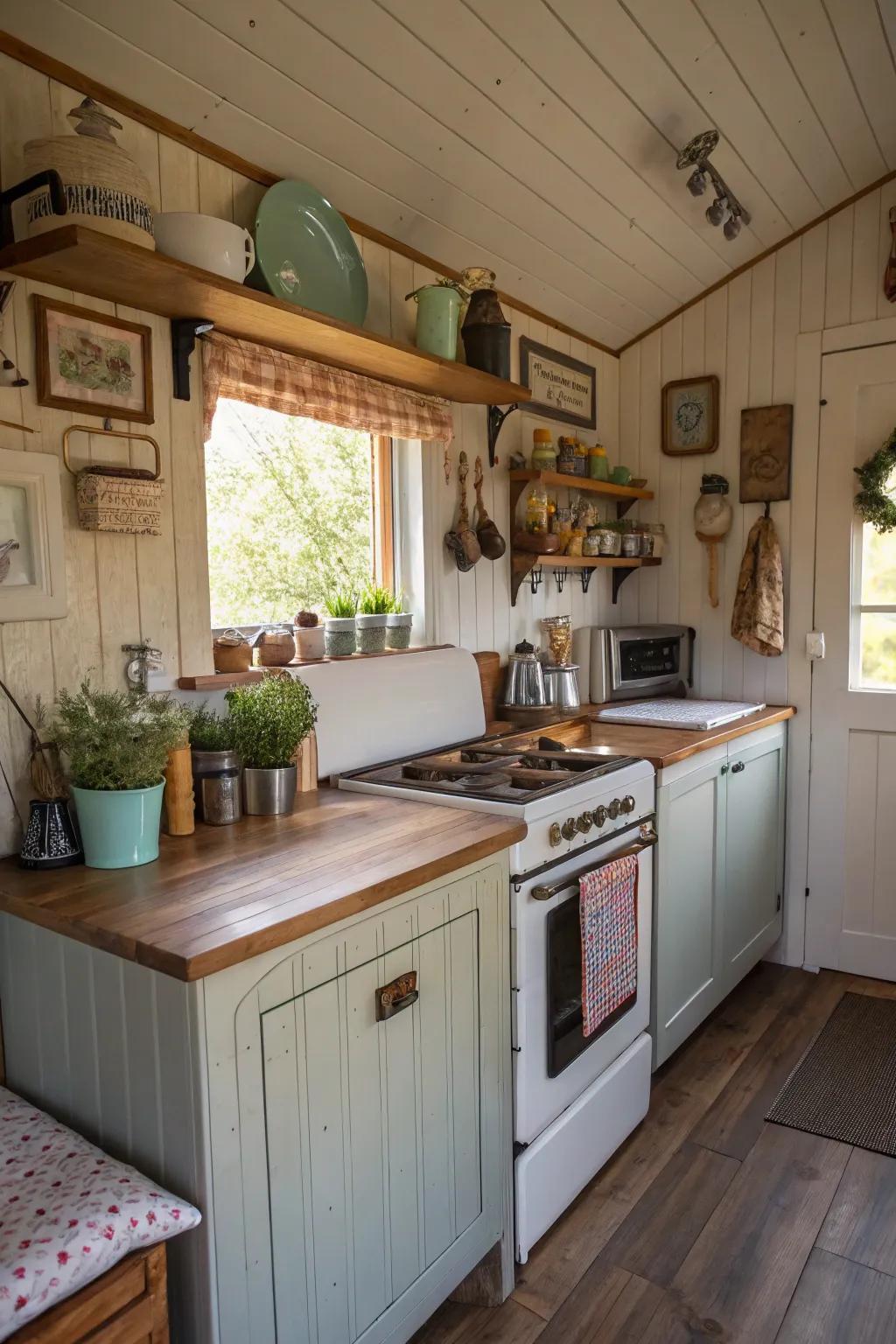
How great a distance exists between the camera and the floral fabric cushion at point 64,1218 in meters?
1.00

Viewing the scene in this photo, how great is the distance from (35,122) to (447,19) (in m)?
0.82

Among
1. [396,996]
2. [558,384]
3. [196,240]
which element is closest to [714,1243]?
[396,996]

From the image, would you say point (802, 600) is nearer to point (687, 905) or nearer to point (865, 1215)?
point (687, 905)

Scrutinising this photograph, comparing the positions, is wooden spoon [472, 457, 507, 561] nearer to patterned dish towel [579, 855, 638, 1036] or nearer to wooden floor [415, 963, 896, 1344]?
patterned dish towel [579, 855, 638, 1036]

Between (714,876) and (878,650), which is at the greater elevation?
(878,650)

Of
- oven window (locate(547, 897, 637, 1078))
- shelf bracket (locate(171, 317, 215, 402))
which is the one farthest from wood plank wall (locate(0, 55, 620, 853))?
oven window (locate(547, 897, 637, 1078))

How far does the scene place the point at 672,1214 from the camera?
6.48 ft

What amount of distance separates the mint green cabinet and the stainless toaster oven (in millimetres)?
449

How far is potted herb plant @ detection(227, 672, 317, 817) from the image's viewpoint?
181cm

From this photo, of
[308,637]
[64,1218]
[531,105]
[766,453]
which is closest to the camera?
[64,1218]

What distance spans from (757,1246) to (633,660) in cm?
183

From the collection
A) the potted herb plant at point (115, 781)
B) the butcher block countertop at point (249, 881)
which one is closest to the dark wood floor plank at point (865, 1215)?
the butcher block countertop at point (249, 881)

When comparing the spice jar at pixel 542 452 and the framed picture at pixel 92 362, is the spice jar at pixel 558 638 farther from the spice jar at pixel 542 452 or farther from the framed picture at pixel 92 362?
the framed picture at pixel 92 362

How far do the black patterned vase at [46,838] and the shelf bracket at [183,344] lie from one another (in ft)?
2.84
